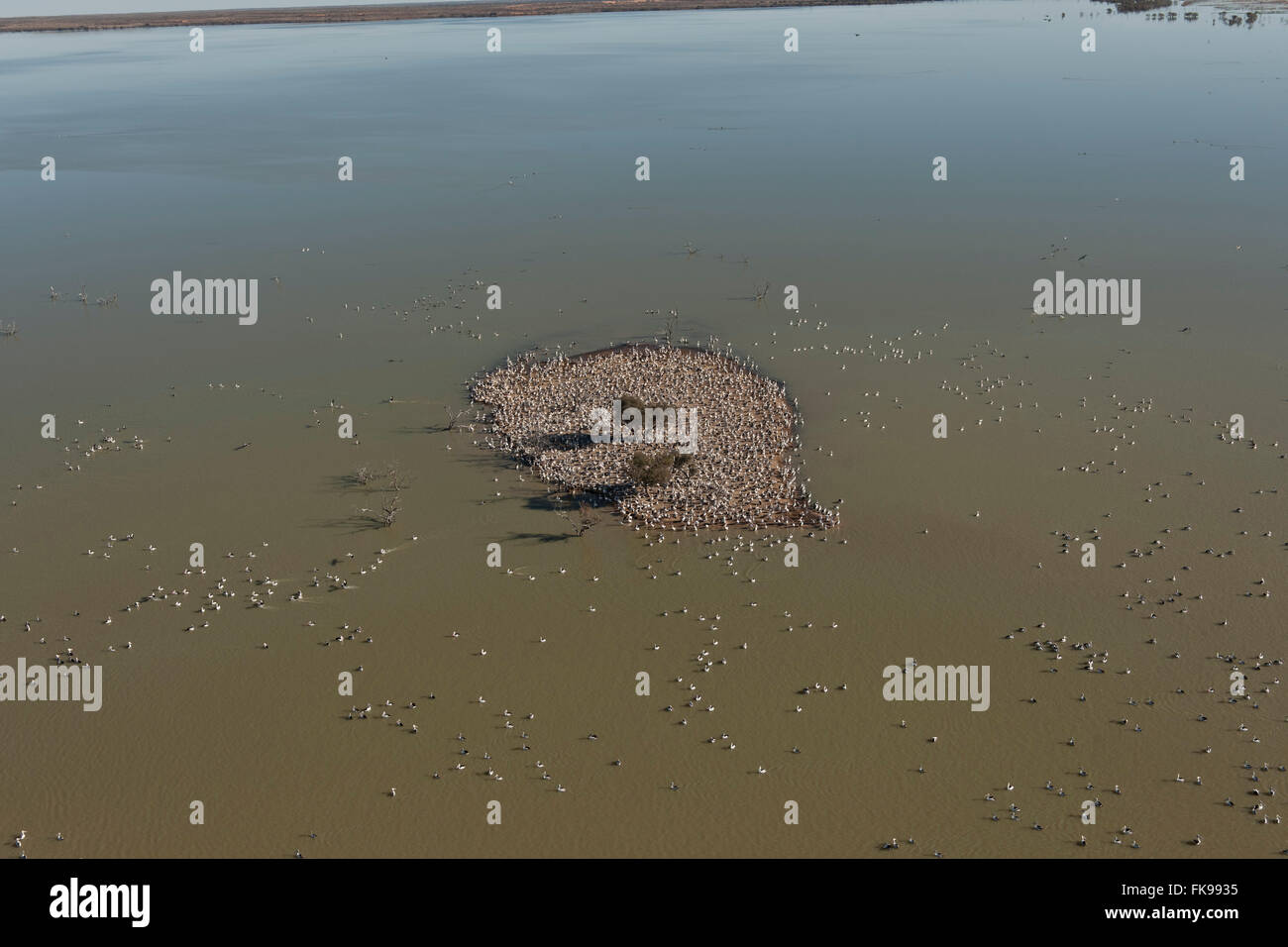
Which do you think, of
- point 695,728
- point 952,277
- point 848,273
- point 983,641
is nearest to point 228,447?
point 695,728

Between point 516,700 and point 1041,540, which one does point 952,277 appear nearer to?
point 1041,540

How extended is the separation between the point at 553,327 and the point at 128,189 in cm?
6534

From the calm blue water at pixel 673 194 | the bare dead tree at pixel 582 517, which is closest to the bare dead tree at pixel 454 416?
the calm blue water at pixel 673 194

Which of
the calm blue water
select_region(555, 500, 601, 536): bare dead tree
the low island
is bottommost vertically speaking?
select_region(555, 500, 601, 536): bare dead tree

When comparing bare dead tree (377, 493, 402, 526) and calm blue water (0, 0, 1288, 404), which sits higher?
calm blue water (0, 0, 1288, 404)

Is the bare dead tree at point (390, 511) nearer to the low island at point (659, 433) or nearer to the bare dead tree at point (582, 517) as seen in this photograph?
the low island at point (659, 433)

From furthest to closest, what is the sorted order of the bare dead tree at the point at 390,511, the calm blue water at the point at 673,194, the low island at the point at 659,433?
the calm blue water at the point at 673,194 < the bare dead tree at the point at 390,511 < the low island at the point at 659,433

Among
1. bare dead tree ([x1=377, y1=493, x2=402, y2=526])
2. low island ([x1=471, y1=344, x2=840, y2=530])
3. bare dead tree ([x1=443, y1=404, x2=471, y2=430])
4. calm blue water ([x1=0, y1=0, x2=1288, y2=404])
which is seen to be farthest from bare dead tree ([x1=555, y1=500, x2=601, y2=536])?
calm blue water ([x1=0, y1=0, x2=1288, y2=404])

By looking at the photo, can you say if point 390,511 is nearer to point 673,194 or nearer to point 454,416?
point 454,416

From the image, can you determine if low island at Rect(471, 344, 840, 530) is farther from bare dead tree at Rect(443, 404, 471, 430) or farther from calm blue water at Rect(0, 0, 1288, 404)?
calm blue water at Rect(0, 0, 1288, 404)

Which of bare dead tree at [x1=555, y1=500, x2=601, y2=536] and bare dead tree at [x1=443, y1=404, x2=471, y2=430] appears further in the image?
bare dead tree at [x1=443, y1=404, x2=471, y2=430]

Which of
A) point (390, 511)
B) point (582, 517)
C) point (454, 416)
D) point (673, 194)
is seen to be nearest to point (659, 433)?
point (582, 517)

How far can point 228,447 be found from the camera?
48250 millimetres

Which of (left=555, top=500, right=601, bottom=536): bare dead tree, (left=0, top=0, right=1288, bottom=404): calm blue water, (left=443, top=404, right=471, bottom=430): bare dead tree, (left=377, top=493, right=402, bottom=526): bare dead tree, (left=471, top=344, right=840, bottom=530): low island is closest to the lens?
(left=555, top=500, right=601, bottom=536): bare dead tree
